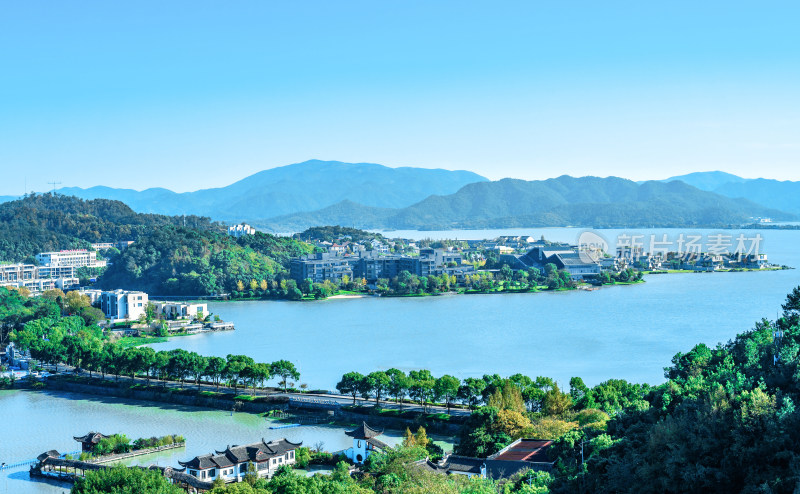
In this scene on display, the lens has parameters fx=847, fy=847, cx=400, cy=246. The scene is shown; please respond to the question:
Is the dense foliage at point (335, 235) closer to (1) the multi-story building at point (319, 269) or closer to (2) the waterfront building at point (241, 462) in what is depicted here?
(1) the multi-story building at point (319, 269)

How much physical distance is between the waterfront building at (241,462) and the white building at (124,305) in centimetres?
1072

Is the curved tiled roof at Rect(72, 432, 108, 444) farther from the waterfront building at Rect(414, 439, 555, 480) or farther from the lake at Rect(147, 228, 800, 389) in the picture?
the waterfront building at Rect(414, 439, 555, 480)

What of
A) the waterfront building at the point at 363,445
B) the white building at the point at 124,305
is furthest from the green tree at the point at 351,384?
the white building at the point at 124,305

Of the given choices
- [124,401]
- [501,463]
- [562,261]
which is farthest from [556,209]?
[501,463]

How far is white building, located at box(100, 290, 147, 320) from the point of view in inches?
653

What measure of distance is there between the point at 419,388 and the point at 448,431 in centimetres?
66

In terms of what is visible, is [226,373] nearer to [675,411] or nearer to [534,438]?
[534,438]

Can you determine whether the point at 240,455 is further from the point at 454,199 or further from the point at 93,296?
the point at 454,199

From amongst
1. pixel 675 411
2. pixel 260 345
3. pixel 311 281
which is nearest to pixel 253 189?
pixel 311 281

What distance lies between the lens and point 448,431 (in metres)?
7.70

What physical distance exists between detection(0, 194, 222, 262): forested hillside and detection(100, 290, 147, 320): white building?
11290 millimetres

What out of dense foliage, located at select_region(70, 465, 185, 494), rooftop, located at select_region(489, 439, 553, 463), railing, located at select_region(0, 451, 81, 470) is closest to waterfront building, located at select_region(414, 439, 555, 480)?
rooftop, located at select_region(489, 439, 553, 463)

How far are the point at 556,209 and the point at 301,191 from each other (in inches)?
2182

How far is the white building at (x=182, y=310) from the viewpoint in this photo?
1606cm
